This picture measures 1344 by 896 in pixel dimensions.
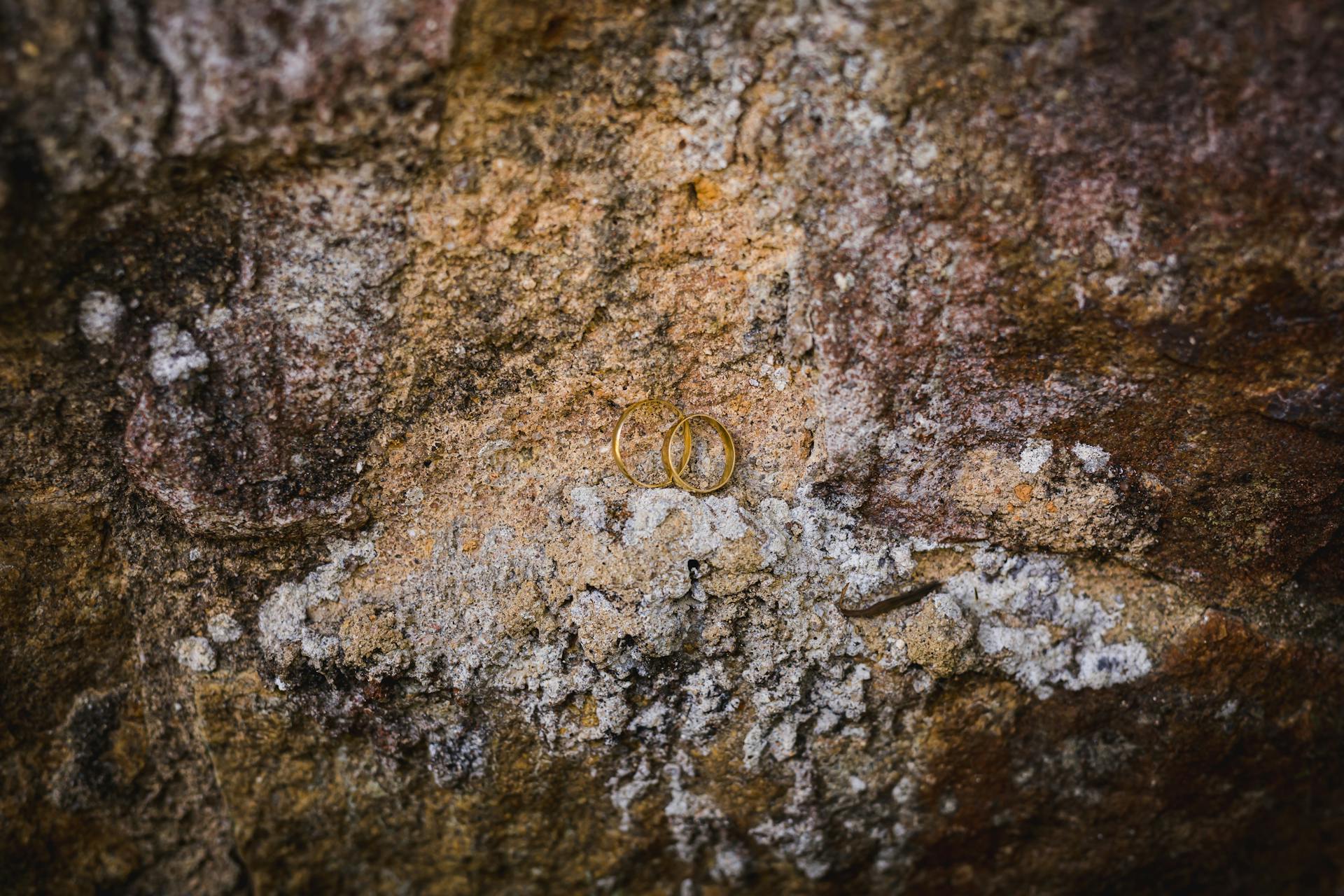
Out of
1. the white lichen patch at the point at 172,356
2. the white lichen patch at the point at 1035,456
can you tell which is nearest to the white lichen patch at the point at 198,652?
the white lichen patch at the point at 172,356

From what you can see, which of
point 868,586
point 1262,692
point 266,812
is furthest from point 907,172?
point 266,812

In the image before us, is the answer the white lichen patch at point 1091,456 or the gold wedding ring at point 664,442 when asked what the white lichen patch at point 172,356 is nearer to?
the gold wedding ring at point 664,442

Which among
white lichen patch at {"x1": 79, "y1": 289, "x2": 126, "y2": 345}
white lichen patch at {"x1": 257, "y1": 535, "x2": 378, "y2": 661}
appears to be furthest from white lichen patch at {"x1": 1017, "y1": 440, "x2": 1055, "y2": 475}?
white lichen patch at {"x1": 79, "y1": 289, "x2": 126, "y2": 345}

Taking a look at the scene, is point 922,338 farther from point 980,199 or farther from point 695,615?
point 695,615

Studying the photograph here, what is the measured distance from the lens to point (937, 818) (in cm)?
151

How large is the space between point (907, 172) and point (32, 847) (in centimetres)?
192

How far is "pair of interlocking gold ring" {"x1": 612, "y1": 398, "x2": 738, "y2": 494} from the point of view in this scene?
4.55 ft

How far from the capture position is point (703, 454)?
1424 millimetres

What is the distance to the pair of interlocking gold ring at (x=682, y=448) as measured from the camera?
1388 mm

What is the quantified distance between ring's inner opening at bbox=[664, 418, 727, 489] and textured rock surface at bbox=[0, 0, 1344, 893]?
0.04 meters

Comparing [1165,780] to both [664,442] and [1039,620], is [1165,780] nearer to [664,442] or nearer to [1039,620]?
[1039,620]

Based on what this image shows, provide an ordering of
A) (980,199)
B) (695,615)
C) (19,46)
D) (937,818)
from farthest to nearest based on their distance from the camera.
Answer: (937,818)
(695,615)
(980,199)
(19,46)

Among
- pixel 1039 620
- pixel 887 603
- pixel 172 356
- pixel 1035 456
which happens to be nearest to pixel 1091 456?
pixel 1035 456

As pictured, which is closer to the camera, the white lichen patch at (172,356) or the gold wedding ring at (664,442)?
the white lichen patch at (172,356)
